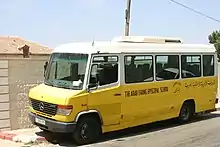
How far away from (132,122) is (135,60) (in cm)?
176

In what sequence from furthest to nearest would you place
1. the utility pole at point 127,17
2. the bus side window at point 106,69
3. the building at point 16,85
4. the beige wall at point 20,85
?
the utility pole at point 127,17
the beige wall at point 20,85
the building at point 16,85
the bus side window at point 106,69

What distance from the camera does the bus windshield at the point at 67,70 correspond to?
9820 mm

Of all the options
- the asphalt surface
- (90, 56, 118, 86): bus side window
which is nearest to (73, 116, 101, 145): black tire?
the asphalt surface

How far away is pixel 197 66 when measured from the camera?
1339cm

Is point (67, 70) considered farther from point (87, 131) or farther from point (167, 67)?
point (167, 67)

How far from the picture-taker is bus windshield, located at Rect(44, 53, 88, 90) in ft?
32.2

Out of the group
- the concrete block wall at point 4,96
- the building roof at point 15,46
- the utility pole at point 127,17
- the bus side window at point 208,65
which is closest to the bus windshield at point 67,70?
the concrete block wall at point 4,96

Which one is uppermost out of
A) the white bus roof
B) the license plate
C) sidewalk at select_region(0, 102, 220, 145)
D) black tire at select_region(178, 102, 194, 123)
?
the white bus roof

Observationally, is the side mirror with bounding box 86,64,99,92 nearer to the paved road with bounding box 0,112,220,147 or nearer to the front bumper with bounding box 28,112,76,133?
the front bumper with bounding box 28,112,76,133

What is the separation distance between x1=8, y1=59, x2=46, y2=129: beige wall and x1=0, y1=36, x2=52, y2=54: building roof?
2038cm

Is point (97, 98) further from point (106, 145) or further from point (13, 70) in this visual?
point (13, 70)

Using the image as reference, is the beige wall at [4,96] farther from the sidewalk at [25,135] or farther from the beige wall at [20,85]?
the sidewalk at [25,135]

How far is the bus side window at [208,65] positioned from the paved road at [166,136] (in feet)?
5.76

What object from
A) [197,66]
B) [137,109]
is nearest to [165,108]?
[137,109]
